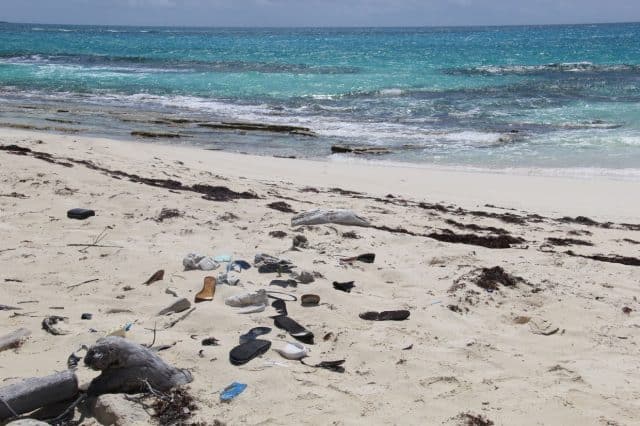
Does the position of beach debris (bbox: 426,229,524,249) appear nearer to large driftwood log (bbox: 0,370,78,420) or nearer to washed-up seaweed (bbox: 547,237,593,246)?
washed-up seaweed (bbox: 547,237,593,246)

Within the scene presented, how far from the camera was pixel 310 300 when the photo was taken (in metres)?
4.37

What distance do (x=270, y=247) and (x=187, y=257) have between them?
35.5 inches

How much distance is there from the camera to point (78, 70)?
33750 millimetres

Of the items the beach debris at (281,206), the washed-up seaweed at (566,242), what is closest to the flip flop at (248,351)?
the beach debris at (281,206)

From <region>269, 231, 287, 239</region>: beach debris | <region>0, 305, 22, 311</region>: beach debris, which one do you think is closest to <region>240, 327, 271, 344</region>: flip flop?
<region>0, 305, 22, 311</region>: beach debris

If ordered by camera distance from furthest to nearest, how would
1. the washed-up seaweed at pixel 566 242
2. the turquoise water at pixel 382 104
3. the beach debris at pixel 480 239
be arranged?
the turquoise water at pixel 382 104
the washed-up seaweed at pixel 566 242
the beach debris at pixel 480 239

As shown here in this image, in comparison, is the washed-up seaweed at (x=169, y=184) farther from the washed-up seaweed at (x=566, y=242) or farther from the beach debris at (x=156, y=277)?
the washed-up seaweed at (x=566, y=242)

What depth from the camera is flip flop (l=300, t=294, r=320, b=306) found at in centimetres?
435

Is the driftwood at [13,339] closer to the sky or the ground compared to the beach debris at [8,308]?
closer to the sky

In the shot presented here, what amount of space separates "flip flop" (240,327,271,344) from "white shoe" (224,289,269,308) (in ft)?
1.21

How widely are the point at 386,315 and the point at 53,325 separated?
2.12 m

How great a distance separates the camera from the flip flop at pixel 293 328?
12.6 feet

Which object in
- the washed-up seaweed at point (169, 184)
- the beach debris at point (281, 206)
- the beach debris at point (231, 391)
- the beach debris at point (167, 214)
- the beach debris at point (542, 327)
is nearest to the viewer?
the beach debris at point (231, 391)

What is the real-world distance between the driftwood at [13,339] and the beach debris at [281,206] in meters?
3.87
